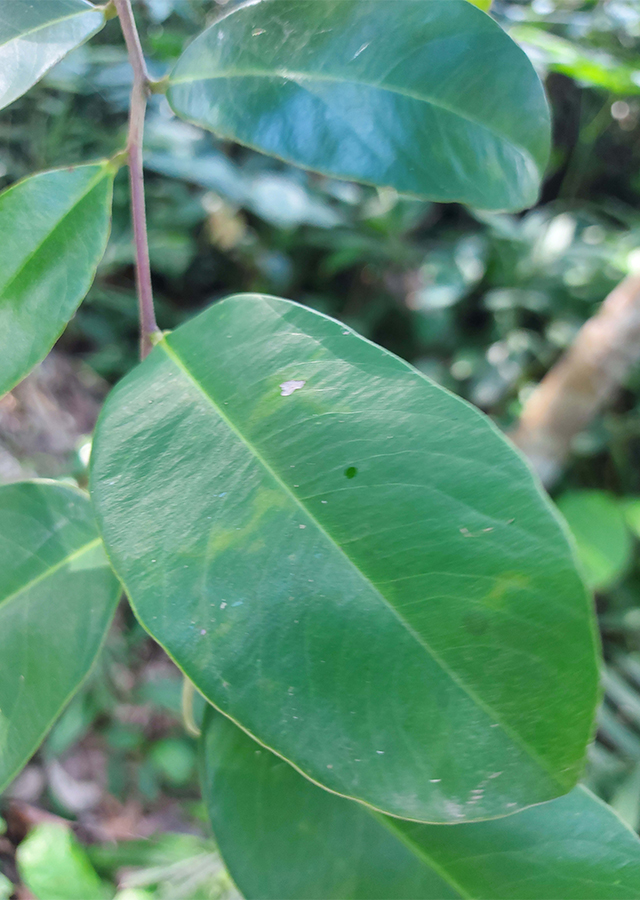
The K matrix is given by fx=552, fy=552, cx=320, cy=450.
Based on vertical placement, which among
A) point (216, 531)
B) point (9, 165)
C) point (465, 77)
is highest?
point (9, 165)

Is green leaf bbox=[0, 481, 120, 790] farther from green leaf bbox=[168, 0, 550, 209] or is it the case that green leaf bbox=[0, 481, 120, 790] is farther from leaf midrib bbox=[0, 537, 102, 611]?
green leaf bbox=[168, 0, 550, 209]

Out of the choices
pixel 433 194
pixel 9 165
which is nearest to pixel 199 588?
pixel 433 194

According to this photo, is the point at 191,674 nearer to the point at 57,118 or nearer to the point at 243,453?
the point at 243,453

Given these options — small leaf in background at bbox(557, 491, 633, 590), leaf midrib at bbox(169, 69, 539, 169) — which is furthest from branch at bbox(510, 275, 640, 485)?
leaf midrib at bbox(169, 69, 539, 169)

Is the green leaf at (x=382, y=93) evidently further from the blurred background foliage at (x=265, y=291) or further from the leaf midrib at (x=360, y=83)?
the blurred background foliage at (x=265, y=291)

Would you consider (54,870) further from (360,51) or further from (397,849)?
(360,51)
